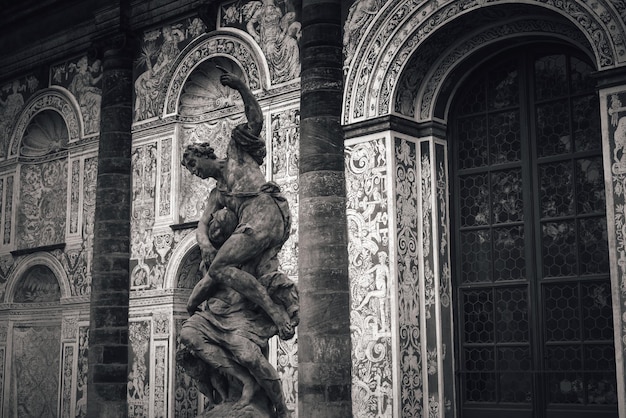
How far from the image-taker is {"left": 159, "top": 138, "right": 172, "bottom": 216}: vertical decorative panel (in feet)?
46.3

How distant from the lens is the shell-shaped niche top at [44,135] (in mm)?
16703

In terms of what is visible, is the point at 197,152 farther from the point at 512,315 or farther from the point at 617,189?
the point at 512,315

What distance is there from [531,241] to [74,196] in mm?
8051

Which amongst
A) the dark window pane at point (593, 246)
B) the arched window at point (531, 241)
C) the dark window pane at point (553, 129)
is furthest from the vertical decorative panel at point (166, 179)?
the dark window pane at point (593, 246)

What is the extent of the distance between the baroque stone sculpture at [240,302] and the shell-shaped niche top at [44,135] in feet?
32.0

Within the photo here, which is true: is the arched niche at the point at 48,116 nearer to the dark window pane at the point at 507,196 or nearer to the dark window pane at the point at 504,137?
the dark window pane at the point at 504,137

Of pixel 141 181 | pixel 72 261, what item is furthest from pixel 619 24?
pixel 72 261

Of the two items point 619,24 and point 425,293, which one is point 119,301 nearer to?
point 425,293

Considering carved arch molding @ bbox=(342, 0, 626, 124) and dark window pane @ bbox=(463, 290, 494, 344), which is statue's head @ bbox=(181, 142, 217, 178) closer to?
carved arch molding @ bbox=(342, 0, 626, 124)

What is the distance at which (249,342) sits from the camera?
7.21 metres

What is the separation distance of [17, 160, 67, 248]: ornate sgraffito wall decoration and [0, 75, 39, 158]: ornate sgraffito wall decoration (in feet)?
2.59

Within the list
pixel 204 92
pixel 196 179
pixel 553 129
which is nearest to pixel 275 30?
pixel 204 92

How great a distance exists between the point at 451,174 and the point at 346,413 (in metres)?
3.44

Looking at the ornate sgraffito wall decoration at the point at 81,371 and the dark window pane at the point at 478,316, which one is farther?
the ornate sgraffito wall decoration at the point at 81,371
